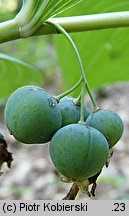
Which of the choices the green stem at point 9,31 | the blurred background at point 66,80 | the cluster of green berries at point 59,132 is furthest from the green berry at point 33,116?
the blurred background at point 66,80

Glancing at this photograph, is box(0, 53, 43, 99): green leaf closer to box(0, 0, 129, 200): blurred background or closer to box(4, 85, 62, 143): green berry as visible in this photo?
box(0, 0, 129, 200): blurred background

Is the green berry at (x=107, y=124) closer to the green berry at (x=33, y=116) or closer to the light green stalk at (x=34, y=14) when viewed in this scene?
the green berry at (x=33, y=116)

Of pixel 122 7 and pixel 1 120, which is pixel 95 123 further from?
pixel 1 120

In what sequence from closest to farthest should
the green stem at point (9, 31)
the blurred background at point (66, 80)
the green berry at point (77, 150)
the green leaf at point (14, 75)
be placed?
the green berry at point (77, 150)
the green stem at point (9, 31)
the green leaf at point (14, 75)
the blurred background at point (66, 80)

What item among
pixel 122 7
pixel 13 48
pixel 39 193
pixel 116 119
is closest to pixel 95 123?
pixel 116 119

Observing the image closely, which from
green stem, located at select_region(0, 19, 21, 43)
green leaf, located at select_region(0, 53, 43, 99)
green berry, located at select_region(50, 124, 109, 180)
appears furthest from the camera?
green leaf, located at select_region(0, 53, 43, 99)

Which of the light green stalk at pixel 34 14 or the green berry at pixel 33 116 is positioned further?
the light green stalk at pixel 34 14

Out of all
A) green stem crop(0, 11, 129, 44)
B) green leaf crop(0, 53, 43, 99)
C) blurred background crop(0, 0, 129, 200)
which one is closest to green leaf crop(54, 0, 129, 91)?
blurred background crop(0, 0, 129, 200)

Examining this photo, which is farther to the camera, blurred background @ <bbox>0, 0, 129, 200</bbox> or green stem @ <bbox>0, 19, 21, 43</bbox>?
blurred background @ <bbox>0, 0, 129, 200</bbox>
